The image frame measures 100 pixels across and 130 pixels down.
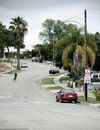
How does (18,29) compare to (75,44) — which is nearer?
(75,44)

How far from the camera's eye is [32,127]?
13.4m

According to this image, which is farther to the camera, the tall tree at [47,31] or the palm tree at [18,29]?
the tall tree at [47,31]

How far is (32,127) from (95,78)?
31.4m

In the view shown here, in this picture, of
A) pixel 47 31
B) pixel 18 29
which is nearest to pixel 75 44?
pixel 18 29

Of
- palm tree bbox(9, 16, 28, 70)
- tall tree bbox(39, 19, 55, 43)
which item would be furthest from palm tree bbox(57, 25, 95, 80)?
tall tree bbox(39, 19, 55, 43)

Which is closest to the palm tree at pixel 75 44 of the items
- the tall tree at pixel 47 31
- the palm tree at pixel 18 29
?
the palm tree at pixel 18 29

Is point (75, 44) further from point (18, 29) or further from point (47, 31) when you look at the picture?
point (47, 31)

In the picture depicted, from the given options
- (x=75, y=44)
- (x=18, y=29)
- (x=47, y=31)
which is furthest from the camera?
(x=47, y=31)

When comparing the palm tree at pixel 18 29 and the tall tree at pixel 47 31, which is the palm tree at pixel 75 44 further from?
the tall tree at pixel 47 31

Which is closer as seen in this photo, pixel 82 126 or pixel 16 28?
pixel 82 126

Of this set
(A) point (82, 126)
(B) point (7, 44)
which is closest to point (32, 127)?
(A) point (82, 126)

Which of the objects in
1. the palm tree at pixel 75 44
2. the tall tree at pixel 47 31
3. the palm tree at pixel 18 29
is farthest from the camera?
the tall tree at pixel 47 31

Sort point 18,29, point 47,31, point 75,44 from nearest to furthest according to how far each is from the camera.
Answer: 1. point 75,44
2. point 18,29
3. point 47,31

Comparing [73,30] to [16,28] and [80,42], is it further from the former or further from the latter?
[16,28]
